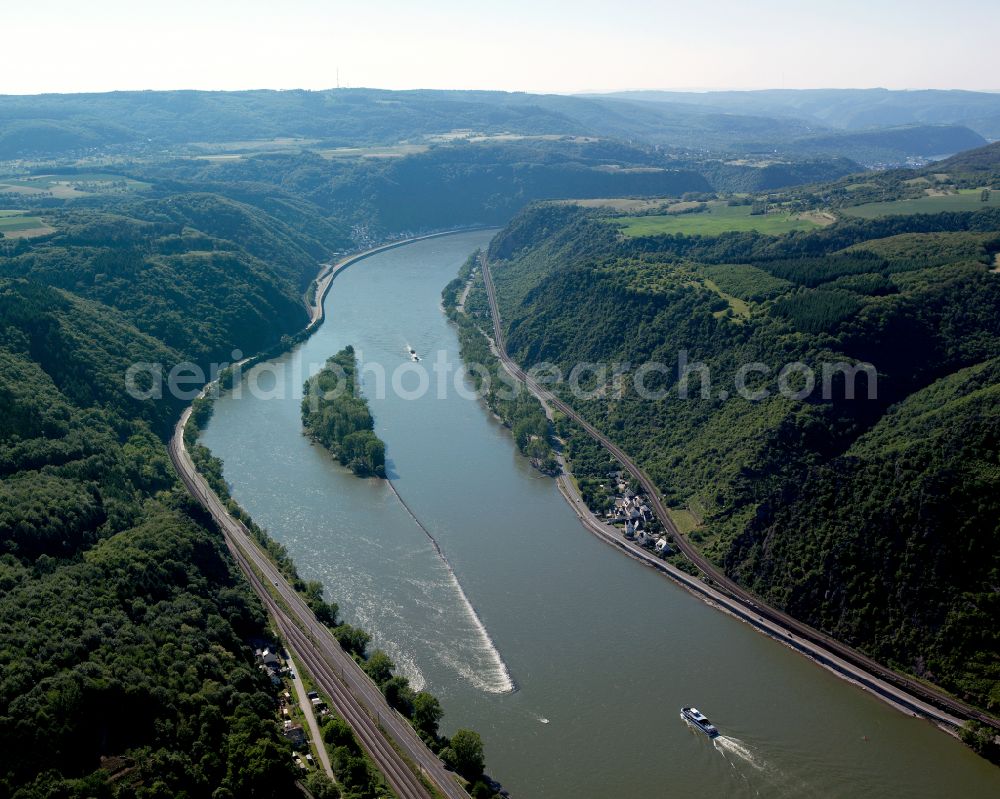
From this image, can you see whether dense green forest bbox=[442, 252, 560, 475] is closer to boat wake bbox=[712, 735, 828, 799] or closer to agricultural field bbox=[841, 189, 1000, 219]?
boat wake bbox=[712, 735, 828, 799]

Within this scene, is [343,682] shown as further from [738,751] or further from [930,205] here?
[930,205]

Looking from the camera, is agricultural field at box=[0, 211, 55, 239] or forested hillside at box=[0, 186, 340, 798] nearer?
forested hillside at box=[0, 186, 340, 798]

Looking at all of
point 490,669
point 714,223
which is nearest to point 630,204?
point 714,223

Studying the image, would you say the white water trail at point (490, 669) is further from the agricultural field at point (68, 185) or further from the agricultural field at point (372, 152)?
the agricultural field at point (372, 152)

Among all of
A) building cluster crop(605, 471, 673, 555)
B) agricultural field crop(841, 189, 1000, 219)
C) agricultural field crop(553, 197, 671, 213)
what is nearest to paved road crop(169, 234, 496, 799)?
building cluster crop(605, 471, 673, 555)

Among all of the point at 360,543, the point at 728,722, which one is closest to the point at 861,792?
the point at 728,722
